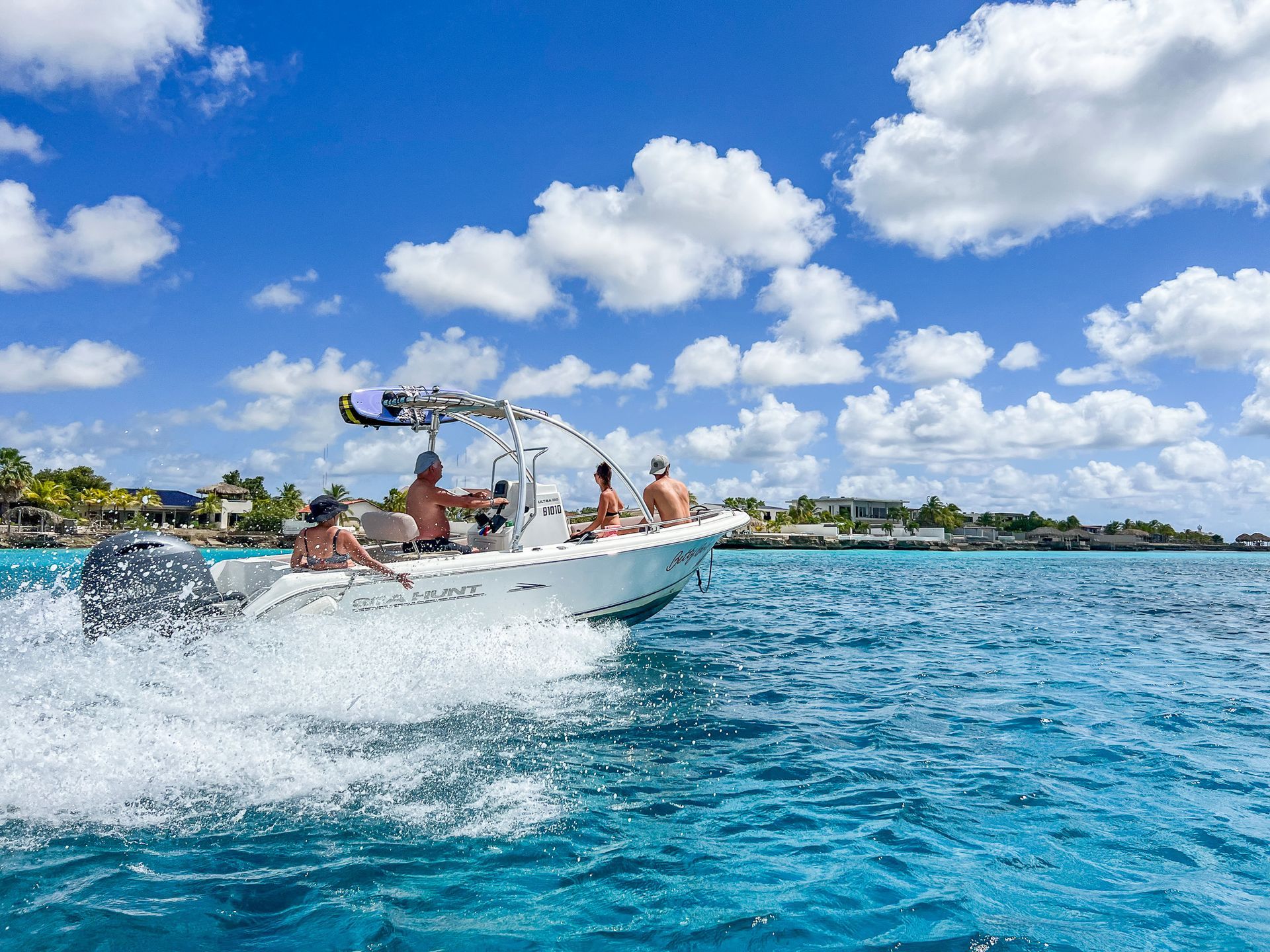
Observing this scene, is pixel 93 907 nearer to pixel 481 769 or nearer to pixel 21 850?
pixel 21 850

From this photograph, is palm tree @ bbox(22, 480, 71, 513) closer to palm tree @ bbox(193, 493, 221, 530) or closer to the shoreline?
palm tree @ bbox(193, 493, 221, 530)

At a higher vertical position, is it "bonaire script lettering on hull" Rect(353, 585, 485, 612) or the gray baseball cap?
the gray baseball cap

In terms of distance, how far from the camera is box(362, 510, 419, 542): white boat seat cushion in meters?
7.90

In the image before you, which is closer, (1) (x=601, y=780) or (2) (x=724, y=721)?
(1) (x=601, y=780)

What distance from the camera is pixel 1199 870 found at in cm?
356

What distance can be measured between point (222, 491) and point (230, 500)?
1170 mm

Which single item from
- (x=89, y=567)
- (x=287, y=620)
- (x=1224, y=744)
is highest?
(x=89, y=567)

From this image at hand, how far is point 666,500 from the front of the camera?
9938 millimetres

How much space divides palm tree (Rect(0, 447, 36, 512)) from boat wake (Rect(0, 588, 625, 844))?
223 ft

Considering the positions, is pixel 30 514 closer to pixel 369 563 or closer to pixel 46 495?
pixel 46 495

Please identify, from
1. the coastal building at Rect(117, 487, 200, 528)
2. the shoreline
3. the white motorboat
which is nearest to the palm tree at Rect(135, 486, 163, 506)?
the coastal building at Rect(117, 487, 200, 528)

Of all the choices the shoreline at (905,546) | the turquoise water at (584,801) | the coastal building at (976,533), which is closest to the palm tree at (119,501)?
the shoreline at (905,546)

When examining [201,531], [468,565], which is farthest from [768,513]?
[468,565]

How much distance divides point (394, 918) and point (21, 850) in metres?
1.77
